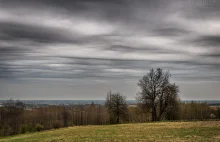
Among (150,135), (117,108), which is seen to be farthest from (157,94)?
(150,135)

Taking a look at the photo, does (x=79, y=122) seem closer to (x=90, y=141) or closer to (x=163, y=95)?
(x=163, y=95)

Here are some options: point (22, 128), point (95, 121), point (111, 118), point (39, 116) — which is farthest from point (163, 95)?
point (39, 116)

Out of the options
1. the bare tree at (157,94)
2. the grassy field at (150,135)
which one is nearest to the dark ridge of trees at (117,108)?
the bare tree at (157,94)

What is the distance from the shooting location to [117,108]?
9006cm

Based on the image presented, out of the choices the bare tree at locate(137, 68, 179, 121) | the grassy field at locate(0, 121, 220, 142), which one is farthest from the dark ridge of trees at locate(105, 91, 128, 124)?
the grassy field at locate(0, 121, 220, 142)

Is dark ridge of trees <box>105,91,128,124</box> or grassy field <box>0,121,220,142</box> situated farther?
dark ridge of trees <box>105,91,128,124</box>

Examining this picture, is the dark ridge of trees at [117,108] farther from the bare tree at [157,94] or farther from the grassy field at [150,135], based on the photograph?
the grassy field at [150,135]

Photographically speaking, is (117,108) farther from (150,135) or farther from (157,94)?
(150,135)

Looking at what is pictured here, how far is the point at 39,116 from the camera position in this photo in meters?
173

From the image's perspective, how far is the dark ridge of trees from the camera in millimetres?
89856

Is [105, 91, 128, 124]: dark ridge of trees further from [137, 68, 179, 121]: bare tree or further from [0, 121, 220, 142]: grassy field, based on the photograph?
[0, 121, 220, 142]: grassy field

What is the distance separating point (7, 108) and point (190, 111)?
99320 mm

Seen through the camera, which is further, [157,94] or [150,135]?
[157,94]

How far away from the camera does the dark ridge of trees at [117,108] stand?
89.9m
